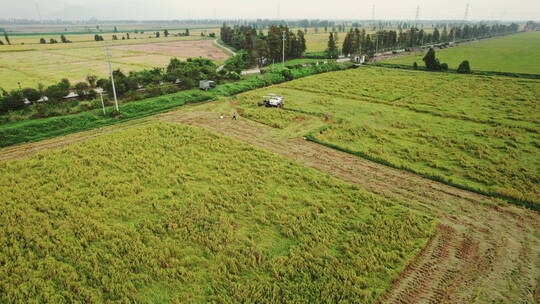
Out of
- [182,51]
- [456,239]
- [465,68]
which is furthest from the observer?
[182,51]

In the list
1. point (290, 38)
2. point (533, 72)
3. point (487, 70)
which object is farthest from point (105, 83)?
point (533, 72)

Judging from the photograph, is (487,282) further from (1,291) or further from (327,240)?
(1,291)

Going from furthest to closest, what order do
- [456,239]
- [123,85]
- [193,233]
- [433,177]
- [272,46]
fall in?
1. [272,46]
2. [123,85]
3. [433,177]
4. [193,233]
5. [456,239]

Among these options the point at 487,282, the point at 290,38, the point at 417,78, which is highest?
the point at 290,38

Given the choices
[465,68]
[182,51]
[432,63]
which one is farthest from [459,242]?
[182,51]

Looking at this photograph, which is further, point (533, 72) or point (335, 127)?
point (533, 72)

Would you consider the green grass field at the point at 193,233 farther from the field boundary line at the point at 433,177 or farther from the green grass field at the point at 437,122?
the green grass field at the point at 437,122

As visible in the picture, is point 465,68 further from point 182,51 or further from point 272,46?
point 182,51

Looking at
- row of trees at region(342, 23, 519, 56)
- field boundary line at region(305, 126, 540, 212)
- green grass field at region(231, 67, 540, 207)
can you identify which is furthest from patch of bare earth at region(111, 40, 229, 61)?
field boundary line at region(305, 126, 540, 212)
